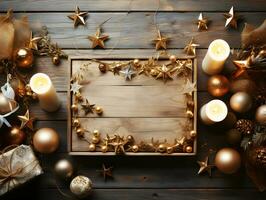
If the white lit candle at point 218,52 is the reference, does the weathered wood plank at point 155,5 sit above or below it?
above

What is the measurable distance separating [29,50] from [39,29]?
107 millimetres

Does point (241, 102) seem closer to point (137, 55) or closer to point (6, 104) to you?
point (137, 55)

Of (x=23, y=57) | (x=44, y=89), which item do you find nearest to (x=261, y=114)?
(x=44, y=89)

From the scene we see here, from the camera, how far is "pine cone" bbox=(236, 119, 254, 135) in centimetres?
166

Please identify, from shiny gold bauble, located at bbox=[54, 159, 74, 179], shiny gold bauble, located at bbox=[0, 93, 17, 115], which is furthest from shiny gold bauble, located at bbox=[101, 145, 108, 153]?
shiny gold bauble, located at bbox=[0, 93, 17, 115]

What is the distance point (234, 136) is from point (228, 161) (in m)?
0.10

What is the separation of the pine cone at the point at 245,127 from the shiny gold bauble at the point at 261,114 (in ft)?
0.12

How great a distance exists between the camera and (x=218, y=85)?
1666 millimetres

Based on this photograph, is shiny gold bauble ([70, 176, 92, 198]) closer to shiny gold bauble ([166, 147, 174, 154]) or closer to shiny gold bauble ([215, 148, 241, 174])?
shiny gold bauble ([166, 147, 174, 154])

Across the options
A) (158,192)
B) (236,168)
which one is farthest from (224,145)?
(158,192)

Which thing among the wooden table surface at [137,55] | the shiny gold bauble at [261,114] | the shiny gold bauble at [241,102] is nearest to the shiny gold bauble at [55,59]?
the wooden table surface at [137,55]

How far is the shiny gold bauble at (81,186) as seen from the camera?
162 centimetres

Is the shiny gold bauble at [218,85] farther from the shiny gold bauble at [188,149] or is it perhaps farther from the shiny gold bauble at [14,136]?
the shiny gold bauble at [14,136]

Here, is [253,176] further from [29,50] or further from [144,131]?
[29,50]
